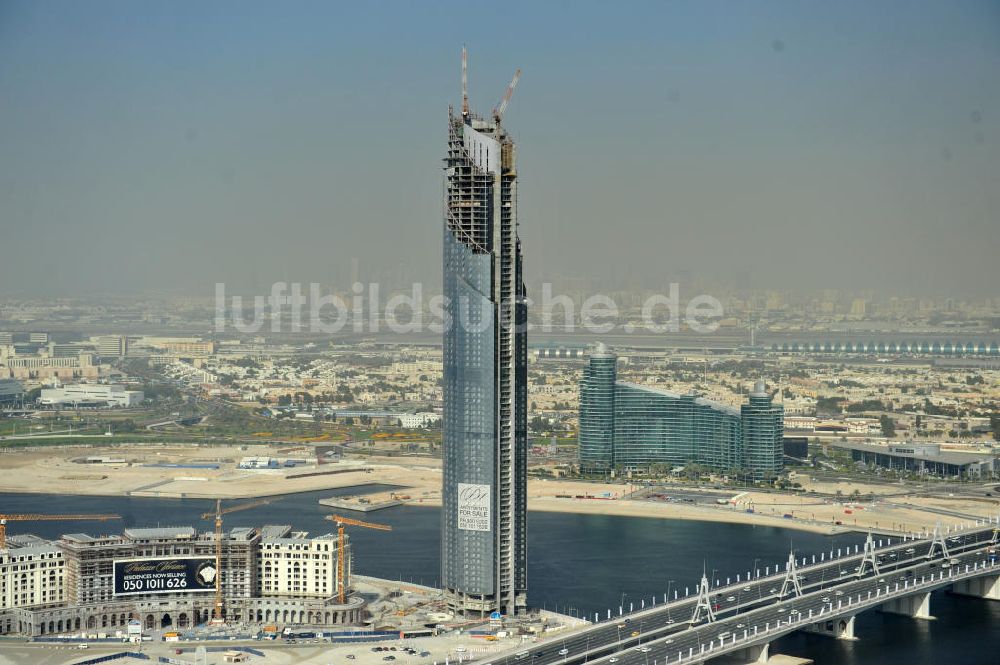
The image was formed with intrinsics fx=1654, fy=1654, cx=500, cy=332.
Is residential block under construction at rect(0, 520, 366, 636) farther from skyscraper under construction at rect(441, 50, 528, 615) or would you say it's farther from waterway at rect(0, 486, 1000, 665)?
waterway at rect(0, 486, 1000, 665)

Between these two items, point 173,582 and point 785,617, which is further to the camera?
point 173,582

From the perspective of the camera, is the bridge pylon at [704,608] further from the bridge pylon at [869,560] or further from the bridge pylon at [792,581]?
the bridge pylon at [869,560]

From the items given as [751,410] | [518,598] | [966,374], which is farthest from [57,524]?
[966,374]

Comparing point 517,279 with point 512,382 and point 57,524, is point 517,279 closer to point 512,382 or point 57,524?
point 512,382

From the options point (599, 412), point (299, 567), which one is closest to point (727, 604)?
point (299, 567)

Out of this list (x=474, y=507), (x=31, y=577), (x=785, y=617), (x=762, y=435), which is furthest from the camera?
(x=762, y=435)

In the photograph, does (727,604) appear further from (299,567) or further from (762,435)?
(762,435)

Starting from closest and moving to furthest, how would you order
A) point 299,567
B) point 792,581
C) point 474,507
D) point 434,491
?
point 474,507 < point 299,567 < point 792,581 < point 434,491
